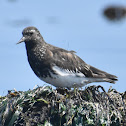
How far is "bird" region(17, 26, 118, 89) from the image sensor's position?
28.1 ft

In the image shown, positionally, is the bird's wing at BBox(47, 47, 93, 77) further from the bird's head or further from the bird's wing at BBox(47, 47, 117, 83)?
the bird's head

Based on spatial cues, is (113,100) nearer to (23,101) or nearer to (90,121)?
(90,121)

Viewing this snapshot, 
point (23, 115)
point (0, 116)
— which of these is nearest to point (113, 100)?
point (23, 115)

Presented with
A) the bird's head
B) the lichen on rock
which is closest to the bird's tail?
the lichen on rock

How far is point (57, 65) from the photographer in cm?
872

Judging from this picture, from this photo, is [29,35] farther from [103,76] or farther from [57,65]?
[103,76]

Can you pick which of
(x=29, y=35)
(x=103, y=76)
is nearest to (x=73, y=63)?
(x=103, y=76)

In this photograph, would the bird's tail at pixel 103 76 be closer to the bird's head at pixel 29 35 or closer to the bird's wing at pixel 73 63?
the bird's wing at pixel 73 63

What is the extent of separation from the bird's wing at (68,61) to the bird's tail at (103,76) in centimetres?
21

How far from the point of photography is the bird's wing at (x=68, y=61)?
29.0 ft

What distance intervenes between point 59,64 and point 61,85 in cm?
56

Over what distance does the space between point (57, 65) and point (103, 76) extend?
64.6 inches

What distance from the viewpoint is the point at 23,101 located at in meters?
7.40

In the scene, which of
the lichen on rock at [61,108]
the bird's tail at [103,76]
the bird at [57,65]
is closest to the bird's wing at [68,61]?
the bird at [57,65]
